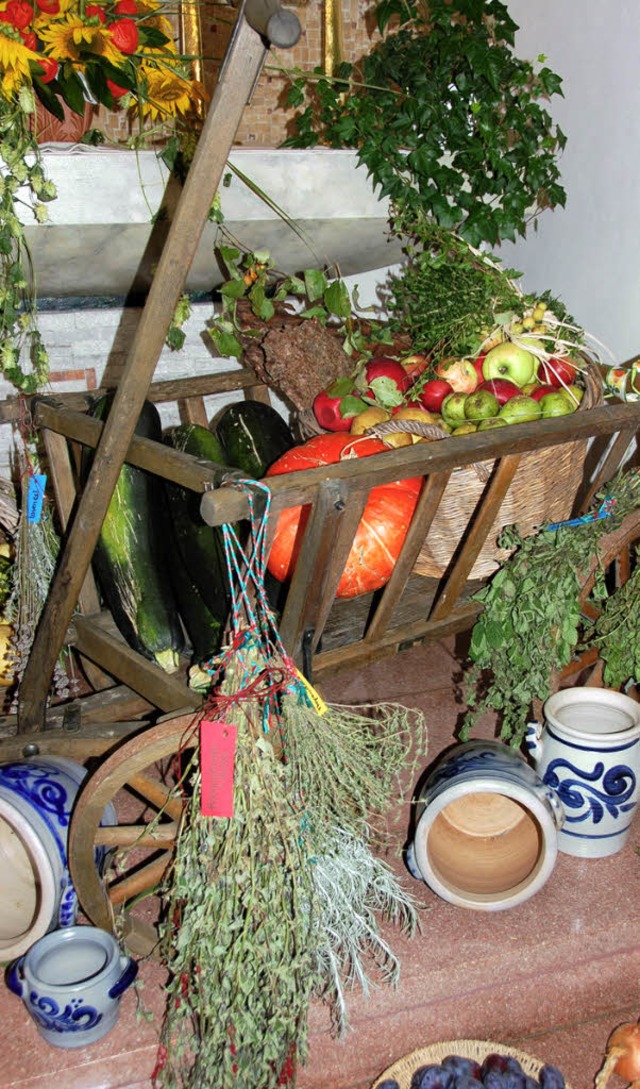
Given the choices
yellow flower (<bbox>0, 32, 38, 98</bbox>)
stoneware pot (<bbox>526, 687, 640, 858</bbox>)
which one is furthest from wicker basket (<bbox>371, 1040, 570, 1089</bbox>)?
yellow flower (<bbox>0, 32, 38, 98</bbox>)

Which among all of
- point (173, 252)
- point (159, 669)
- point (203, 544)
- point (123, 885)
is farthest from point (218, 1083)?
point (173, 252)

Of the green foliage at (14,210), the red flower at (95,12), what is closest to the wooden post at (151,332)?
the green foliage at (14,210)

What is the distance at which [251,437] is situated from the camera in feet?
6.79

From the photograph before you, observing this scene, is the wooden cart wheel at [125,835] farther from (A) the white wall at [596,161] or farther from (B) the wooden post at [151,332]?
(A) the white wall at [596,161]

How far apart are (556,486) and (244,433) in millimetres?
743

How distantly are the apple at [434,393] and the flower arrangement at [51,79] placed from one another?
91 centimetres

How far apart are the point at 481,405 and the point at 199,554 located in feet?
2.33

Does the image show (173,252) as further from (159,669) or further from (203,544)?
(159,669)

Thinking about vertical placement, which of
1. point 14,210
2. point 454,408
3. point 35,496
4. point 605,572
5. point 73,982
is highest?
point 14,210

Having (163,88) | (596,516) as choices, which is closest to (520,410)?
(596,516)

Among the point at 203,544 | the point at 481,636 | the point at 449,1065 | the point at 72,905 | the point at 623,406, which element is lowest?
the point at 449,1065

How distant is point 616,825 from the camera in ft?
6.32

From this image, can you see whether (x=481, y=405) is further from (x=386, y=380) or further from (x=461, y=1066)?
(x=461, y=1066)

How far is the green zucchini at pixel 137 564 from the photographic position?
6.08 feet
